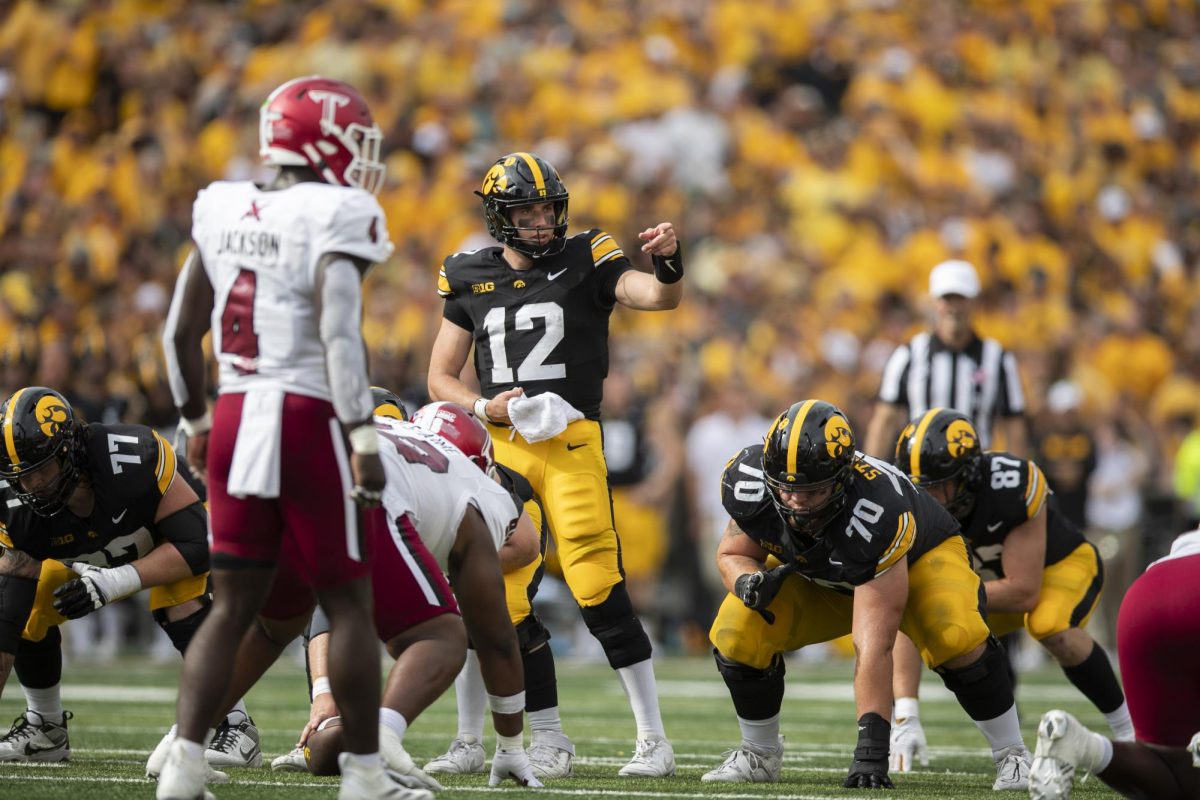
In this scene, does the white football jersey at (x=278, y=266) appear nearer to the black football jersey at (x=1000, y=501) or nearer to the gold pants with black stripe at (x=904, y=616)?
the gold pants with black stripe at (x=904, y=616)

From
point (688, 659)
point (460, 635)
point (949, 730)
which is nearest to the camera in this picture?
point (460, 635)

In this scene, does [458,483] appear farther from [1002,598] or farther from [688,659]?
[688,659]

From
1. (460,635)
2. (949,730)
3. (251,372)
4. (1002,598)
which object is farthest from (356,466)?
(949,730)

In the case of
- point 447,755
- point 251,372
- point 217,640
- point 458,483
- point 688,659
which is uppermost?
point 251,372

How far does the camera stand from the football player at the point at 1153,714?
4156 millimetres

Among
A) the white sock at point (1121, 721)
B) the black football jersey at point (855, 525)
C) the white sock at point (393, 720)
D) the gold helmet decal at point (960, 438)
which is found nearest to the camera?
the white sock at point (393, 720)

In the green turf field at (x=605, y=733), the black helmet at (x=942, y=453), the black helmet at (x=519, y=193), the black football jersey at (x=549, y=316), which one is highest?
the black helmet at (x=519, y=193)

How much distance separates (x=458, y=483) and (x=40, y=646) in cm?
212

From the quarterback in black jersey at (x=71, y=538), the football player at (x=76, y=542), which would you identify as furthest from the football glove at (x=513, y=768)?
the quarterback in black jersey at (x=71, y=538)

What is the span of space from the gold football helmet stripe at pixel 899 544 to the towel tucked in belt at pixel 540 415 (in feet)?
4.31

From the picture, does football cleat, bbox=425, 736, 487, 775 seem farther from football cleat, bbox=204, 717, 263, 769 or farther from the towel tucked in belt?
the towel tucked in belt

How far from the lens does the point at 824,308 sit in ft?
47.7

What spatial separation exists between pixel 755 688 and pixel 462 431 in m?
1.43

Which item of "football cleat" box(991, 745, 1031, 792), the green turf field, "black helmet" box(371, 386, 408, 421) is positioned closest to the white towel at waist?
the green turf field
